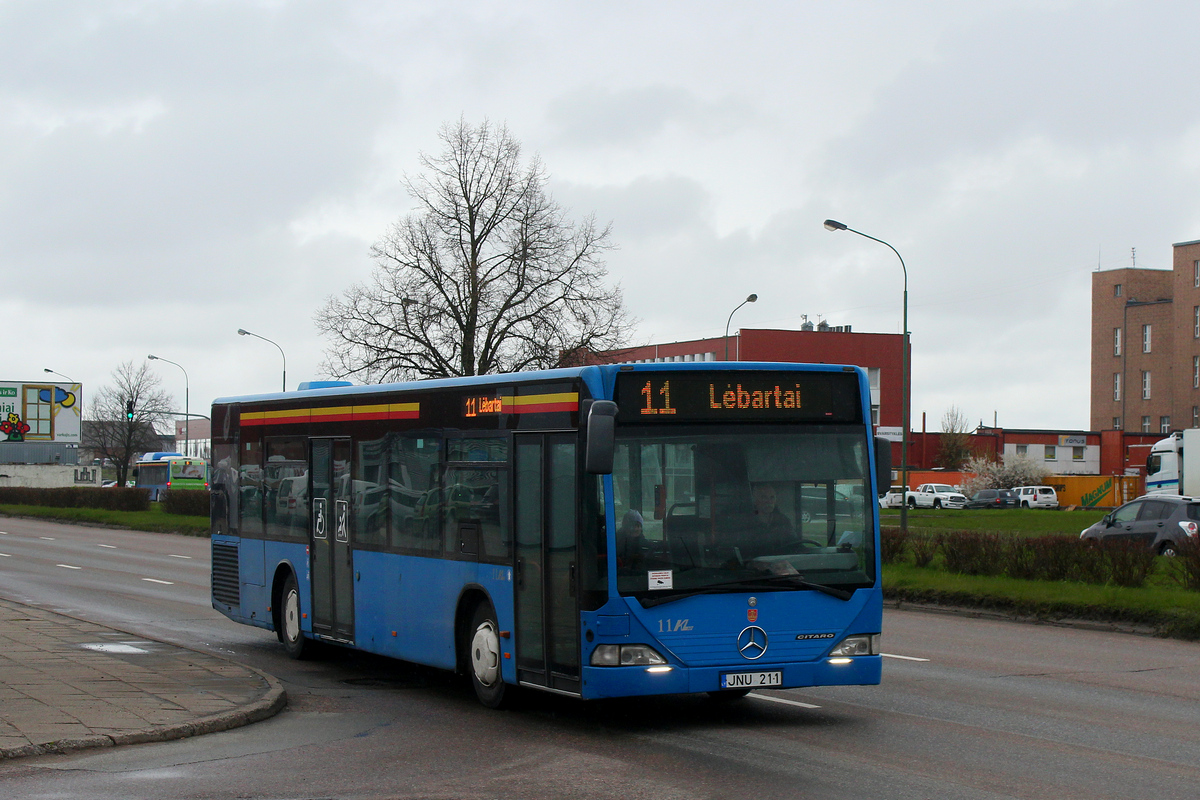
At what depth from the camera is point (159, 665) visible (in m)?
12.2

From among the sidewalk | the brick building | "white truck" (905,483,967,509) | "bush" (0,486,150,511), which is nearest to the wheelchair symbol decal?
the sidewalk

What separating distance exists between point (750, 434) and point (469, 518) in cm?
240

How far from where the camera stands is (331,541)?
12.9 m

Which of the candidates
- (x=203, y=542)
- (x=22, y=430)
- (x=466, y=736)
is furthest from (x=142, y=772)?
(x=22, y=430)

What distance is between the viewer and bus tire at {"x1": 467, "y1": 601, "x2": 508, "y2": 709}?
1016cm

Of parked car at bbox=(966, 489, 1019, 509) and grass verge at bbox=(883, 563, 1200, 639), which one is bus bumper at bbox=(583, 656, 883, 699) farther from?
parked car at bbox=(966, 489, 1019, 509)

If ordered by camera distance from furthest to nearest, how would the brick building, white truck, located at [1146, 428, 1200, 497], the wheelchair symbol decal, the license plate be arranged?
the brick building → white truck, located at [1146, 428, 1200, 497] → the wheelchair symbol decal → the license plate

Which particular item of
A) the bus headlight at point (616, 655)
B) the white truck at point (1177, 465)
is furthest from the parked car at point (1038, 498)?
the bus headlight at point (616, 655)

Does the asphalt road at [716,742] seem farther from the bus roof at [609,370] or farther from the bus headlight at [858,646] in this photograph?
the bus roof at [609,370]

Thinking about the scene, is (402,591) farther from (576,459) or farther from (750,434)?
(750,434)

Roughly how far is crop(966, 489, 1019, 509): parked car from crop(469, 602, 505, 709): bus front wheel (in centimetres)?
6681

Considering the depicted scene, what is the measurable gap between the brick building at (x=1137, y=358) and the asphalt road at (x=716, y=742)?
87.9 m

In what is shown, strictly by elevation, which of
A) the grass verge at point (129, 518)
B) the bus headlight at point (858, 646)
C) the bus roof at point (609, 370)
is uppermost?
the bus roof at point (609, 370)

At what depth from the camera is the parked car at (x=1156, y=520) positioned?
85.5ft
